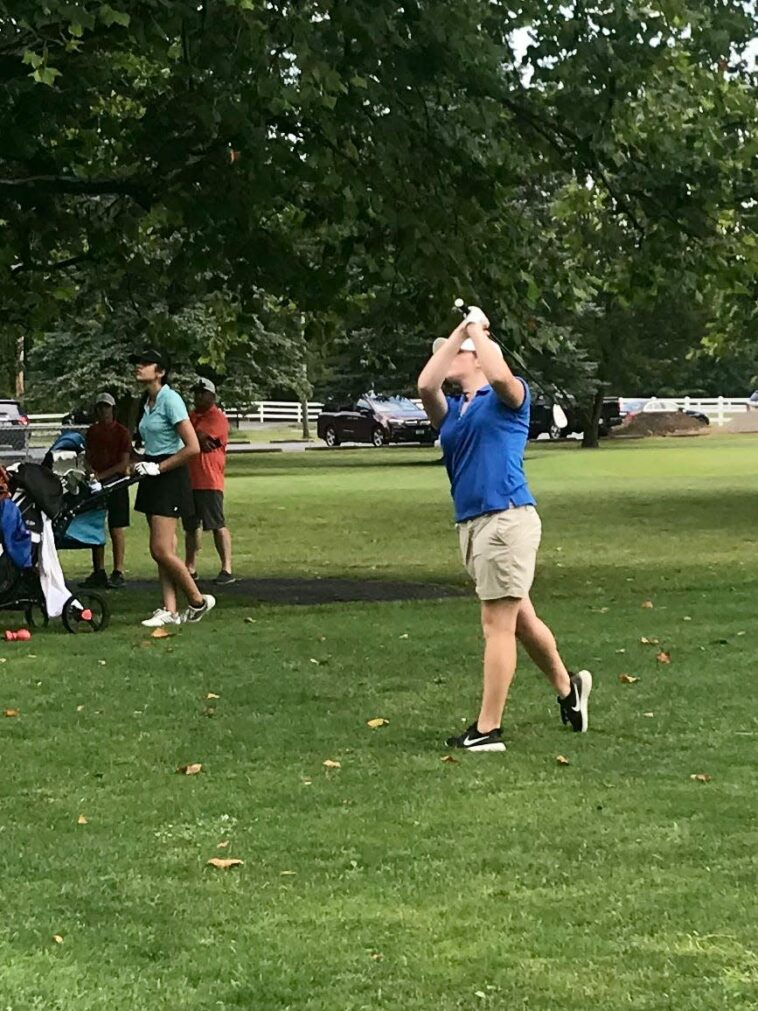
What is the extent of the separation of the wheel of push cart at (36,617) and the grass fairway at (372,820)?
8.4 inches

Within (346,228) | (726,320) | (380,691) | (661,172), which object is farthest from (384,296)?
(726,320)

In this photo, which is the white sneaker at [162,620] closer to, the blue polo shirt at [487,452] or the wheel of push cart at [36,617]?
the wheel of push cart at [36,617]

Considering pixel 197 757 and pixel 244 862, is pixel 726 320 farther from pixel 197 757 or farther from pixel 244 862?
pixel 244 862

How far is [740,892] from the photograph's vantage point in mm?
5094

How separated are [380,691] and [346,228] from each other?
5.92 m

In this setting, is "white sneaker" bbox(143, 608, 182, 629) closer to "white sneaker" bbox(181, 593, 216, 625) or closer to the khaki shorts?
"white sneaker" bbox(181, 593, 216, 625)

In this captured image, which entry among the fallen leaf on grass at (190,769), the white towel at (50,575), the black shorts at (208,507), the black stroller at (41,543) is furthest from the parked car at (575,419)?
the fallen leaf on grass at (190,769)

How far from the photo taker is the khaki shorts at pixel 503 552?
7289mm

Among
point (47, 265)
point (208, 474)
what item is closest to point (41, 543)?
point (208, 474)

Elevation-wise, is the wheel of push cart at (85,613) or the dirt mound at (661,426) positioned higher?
the wheel of push cart at (85,613)

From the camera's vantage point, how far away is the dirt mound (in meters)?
61.6

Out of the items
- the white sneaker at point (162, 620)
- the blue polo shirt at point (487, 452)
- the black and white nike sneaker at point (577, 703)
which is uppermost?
the blue polo shirt at point (487, 452)

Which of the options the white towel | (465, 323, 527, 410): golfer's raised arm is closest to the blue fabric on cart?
the white towel

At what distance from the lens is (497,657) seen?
7355 mm
